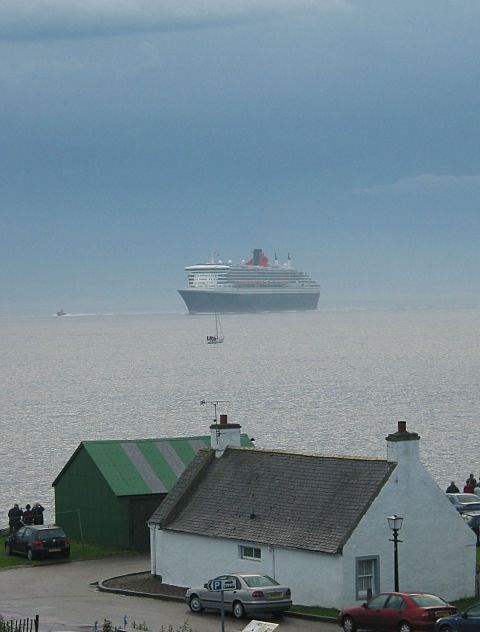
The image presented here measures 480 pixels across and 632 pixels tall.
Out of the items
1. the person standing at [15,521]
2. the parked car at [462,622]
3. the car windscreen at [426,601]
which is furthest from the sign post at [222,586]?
the person standing at [15,521]

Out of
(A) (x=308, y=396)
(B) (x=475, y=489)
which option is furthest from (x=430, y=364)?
(B) (x=475, y=489)

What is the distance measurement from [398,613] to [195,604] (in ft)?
18.7

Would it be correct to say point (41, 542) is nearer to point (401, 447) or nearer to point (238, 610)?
point (238, 610)

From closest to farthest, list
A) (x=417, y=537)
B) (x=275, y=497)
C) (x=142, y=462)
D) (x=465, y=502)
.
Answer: (x=417, y=537)
(x=275, y=497)
(x=142, y=462)
(x=465, y=502)

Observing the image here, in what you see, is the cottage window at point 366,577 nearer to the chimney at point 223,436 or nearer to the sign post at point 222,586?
the sign post at point 222,586

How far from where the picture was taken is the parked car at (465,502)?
45.3m

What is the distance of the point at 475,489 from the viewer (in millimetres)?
52562

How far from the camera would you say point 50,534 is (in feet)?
133

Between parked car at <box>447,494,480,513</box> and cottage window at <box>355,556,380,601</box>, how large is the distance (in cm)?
1277

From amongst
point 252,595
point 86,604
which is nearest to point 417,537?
point 252,595

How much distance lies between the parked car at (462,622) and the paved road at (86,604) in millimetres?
3263

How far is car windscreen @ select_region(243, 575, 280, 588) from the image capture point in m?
31.2

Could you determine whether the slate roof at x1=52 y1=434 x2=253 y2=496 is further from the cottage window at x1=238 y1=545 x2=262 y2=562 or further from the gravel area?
the cottage window at x1=238 y1=545 x2=262 y2=562

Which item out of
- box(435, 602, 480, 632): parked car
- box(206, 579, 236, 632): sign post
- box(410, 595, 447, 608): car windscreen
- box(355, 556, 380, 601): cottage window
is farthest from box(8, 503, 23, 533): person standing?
box(435, 602, 480, 632): parked car
